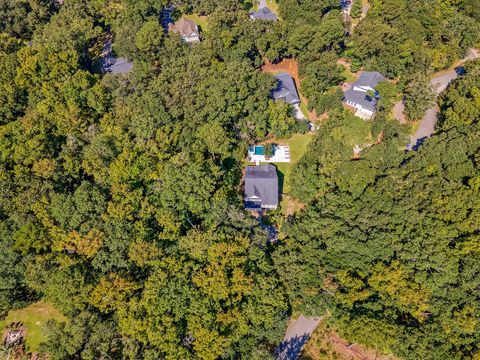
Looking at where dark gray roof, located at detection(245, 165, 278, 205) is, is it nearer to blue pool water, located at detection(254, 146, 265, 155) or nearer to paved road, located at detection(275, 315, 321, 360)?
blue pool water, located at detection(254, 146, 265, 155)

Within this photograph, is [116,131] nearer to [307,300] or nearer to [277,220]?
[277,220]

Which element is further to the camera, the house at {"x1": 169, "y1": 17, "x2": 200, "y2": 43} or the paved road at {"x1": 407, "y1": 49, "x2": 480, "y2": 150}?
the house at {"x1": 169, "y1": 17, "x2": 200, "y2": 43}

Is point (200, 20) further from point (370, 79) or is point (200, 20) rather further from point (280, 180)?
point (280, 180)

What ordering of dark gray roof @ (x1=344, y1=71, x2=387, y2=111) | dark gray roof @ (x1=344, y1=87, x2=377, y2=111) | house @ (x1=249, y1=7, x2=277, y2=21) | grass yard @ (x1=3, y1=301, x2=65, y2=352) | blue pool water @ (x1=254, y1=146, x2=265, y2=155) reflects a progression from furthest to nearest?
1. house @ (x1=249, y1=7, x2=277, y2=21)
2. dark gray roof @ (x1=344, y1=71, x2=387, y2=111)
3. dark gray roof @ (x1=344, y1=87, x2=377, y2=111)
4. blue pool water @ (x1=254, y1=146, x2=265, y2=155)
5. grass yard @ (x1=3, y1=301, x2=65, y2=352)

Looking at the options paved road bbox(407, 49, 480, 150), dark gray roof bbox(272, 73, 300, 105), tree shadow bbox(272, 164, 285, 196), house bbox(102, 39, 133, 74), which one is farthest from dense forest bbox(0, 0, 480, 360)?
house bbox(102, 39, 133, 74)

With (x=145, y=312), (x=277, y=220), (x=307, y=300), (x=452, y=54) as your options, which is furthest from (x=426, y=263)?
(x=452, y=54)

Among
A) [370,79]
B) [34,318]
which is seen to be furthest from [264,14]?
[34,318]

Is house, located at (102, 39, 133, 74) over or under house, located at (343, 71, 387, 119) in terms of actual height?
over
